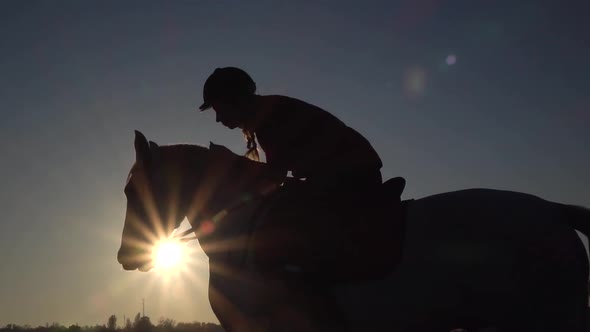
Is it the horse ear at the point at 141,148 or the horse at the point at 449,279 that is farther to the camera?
the horse ear at the point at 141,148

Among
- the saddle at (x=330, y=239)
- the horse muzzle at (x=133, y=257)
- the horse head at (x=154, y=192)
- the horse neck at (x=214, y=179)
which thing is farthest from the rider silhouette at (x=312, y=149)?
the horse muzzle at (x=133, y=257)

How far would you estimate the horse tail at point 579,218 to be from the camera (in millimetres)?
4352

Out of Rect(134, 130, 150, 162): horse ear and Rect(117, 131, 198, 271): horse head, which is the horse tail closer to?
Rect(117, 131, 198, 271): horse head

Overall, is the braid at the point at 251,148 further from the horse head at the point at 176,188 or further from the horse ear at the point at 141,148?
the horse ear at the point at 141,148

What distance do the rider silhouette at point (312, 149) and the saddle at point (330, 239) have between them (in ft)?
0.17

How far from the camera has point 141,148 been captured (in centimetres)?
537

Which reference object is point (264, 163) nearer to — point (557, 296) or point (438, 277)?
point (438, 277)

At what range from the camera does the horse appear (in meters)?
4.18

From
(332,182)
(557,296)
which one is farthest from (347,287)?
(557,296)

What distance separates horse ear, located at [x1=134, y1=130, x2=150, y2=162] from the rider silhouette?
37.6 inches

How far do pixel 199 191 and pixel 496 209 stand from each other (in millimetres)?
2630

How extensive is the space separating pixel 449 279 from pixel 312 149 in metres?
1.53

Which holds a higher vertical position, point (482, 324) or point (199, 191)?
point (199, 191)

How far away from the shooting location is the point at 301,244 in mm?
4508
